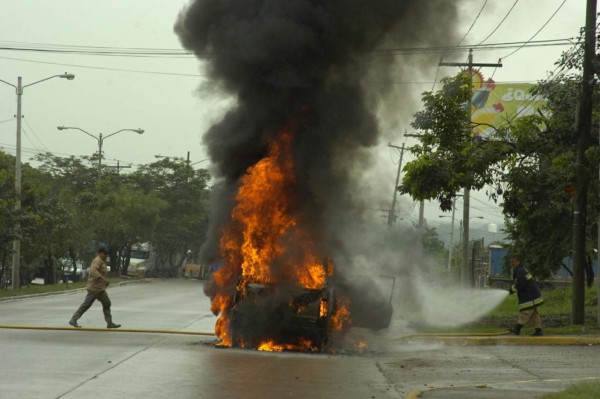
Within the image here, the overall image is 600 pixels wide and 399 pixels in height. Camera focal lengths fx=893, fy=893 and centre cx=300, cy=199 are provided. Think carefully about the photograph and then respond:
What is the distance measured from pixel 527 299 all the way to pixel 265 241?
19.3ft

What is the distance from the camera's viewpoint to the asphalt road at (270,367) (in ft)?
30.8

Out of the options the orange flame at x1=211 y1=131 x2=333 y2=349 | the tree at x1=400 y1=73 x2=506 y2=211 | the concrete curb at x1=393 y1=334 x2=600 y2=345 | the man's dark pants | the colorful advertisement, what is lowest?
the concrete curb at x1=393 y1=334 x2=600 y2=345

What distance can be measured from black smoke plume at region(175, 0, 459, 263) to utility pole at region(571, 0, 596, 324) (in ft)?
13.3

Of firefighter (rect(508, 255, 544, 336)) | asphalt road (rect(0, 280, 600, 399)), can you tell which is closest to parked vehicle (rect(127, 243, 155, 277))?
asphalt road (rect(0, 280, 600, 399))

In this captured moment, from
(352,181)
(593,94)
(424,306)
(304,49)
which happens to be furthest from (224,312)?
(424,306)

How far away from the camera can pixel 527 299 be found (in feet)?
57.4

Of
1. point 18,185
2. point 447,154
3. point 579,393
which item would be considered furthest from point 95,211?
point 579,393

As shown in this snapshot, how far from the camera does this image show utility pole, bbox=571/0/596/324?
18.4 meters

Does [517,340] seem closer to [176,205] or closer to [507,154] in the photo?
[507,154]

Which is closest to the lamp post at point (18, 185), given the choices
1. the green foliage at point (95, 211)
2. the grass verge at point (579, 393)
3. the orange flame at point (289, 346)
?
the green foliage at point (95, 211)

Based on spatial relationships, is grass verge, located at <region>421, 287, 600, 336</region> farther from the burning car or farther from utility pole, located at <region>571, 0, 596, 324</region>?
the burning car

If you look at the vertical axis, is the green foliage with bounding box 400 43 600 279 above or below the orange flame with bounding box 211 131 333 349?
above

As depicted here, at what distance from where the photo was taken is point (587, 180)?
1842 centimetres

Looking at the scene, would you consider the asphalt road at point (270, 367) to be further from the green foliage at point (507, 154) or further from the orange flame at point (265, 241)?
the green foliage at point (507, 154)
